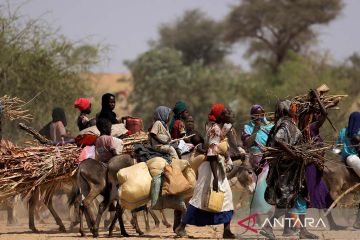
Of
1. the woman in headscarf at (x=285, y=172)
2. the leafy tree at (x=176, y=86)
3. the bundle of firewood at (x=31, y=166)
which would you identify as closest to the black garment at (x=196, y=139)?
the bundle of firewood at (x=31, y=166)

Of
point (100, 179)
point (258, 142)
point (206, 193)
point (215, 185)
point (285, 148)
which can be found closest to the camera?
point (285, 148)

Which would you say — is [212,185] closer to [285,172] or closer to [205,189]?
[205,189]

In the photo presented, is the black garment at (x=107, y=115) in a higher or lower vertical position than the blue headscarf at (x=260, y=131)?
higher

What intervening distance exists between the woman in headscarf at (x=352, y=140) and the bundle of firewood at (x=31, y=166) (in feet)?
14.6

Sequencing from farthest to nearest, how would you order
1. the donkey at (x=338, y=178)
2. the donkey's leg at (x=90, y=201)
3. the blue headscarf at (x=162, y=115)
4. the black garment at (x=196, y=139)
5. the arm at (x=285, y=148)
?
the black garment at (x=196, y=139)
the donkey at (x=338, y=178)
the donkey's leg at (x=90, y=201)
the blue headscarf at (x=162, y=115)
the arm at (x=285, y=148)

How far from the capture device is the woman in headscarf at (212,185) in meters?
14.0

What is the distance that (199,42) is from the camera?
80938mm

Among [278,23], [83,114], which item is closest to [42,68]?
[83,114]

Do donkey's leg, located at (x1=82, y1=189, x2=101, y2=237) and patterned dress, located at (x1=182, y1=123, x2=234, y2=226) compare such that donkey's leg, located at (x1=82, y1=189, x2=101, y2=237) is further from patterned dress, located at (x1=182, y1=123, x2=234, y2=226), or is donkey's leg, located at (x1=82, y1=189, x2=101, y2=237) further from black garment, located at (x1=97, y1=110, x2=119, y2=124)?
patterned dress, located at (x1=182, y1=123, x2=234, y2=226)

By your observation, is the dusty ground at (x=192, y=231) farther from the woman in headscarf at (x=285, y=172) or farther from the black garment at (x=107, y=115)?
the black garment at (x=107, y=115)

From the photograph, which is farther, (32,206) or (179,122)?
(32,206)

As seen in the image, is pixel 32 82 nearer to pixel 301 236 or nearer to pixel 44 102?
pixel 44 102

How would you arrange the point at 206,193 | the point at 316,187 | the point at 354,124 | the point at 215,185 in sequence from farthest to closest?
the point at 354,124 < the point at 316,187 < the point at 206,193 < the point at 215,185

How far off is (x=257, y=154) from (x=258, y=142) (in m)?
2.59
